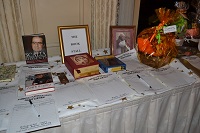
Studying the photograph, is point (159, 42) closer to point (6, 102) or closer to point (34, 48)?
point (34, 48)

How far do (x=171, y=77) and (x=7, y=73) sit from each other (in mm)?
888

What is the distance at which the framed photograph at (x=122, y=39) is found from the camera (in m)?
1.22

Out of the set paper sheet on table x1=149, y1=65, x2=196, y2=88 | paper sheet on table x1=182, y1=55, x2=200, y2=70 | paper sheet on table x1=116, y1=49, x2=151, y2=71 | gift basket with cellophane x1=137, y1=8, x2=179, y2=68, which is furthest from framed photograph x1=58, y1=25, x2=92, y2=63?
paper sheet on table x1=182, y1=55, x2=200, y2=70

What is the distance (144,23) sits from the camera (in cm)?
163

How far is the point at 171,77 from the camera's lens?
1037mm

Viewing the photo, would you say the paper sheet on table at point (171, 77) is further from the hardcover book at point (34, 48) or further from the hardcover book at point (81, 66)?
the hardcover book at point (34, 48)

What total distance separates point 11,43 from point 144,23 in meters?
1.07

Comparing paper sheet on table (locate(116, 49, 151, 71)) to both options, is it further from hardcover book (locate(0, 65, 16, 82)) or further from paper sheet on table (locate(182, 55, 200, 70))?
hardcover book (locate(0, 65, 16, 82))

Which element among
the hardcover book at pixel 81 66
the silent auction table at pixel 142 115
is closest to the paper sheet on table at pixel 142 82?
the silent auction table at pixel 142 115

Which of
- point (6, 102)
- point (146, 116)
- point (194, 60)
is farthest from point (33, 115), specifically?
point (194, 60)

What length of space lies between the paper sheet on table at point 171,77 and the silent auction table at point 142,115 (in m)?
0.03

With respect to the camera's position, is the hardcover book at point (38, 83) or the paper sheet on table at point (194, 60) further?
the paper sheet on table at point (194, 60)

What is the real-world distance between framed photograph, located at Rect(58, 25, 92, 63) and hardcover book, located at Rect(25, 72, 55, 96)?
0.20m

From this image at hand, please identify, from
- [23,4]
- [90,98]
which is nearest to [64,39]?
[23,4]
